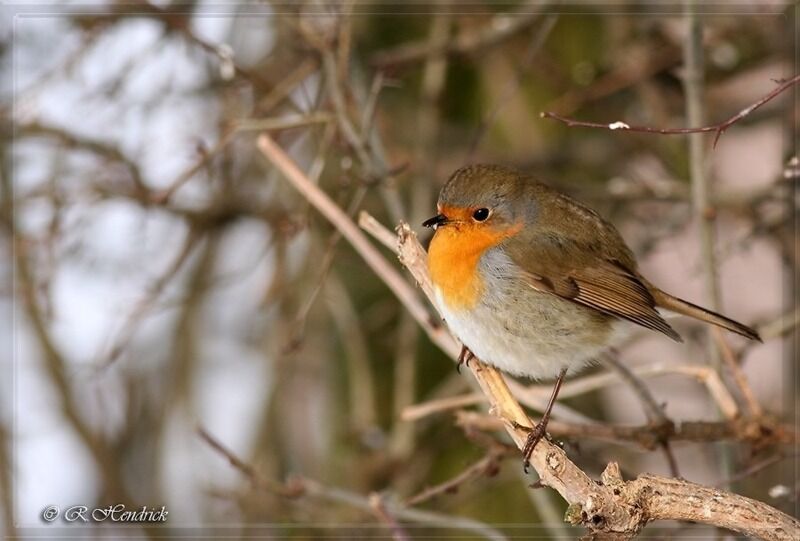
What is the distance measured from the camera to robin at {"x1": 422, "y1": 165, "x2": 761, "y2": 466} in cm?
283

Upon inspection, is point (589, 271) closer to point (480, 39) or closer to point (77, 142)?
point (480, 39)

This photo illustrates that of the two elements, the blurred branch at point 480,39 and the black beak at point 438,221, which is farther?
the blurred branch at point 480,39

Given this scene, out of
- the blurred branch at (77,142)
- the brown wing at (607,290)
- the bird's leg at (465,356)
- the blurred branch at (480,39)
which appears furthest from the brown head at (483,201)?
the blurred branch at (77,142)

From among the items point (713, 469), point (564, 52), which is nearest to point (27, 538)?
point (713, 469)

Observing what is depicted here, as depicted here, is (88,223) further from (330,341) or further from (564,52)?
(564,52)

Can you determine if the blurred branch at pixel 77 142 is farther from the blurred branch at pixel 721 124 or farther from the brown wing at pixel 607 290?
the blurred branch at pixel 721 124

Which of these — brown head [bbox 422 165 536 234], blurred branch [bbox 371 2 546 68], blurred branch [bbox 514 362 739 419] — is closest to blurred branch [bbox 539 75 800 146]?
brown head [bbox 422 165 536 234]

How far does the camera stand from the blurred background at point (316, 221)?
3.57 metres

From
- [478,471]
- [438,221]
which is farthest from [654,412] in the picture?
[438,221]

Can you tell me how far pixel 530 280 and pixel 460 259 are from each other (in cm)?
24

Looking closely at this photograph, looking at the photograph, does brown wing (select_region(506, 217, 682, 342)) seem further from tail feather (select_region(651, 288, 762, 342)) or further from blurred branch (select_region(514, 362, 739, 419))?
blurred branch (select_region(514, 362, 739, 419))

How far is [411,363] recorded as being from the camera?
3963 mm

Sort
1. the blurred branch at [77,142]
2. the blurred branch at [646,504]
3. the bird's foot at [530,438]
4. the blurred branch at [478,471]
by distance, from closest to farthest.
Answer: the blurred branch at [646,504] → the bird's foot at [530,438] → the blurred branch at [478,471] → the blurred branch at [77,142]

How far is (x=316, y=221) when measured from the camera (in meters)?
3.95
